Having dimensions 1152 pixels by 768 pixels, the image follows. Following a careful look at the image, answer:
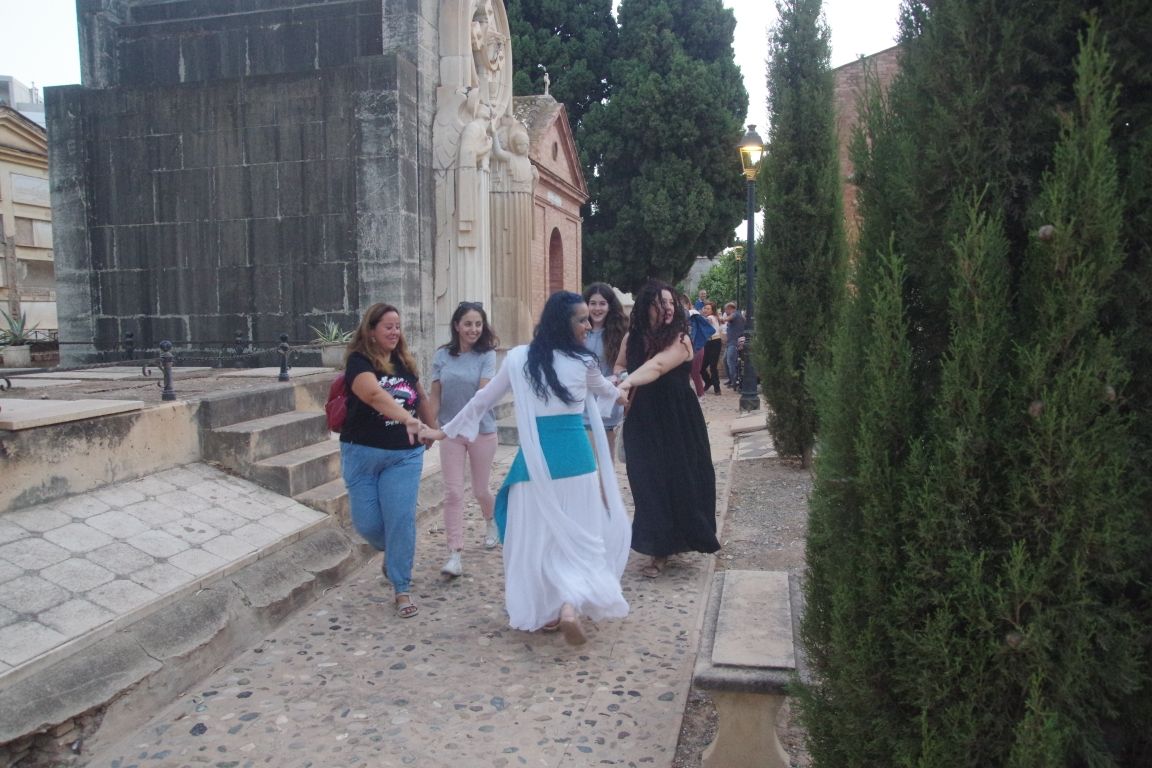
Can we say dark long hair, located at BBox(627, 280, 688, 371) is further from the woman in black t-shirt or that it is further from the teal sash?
the woman in black t-shirt

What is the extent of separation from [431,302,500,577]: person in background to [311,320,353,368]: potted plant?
2.75m

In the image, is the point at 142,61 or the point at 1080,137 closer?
the point at 1080,137

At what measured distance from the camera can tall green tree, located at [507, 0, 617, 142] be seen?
2947 cm

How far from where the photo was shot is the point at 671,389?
Result: 18.6ft

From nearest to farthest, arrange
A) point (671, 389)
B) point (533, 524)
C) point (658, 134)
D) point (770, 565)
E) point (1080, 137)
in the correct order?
point (1080, 137)
point (533, 524)
point (671, 389)
point (770, 565)
point (658, 134)

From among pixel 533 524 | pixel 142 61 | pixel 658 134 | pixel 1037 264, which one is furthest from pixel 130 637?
pixel 658 134

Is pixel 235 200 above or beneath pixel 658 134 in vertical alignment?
beneath

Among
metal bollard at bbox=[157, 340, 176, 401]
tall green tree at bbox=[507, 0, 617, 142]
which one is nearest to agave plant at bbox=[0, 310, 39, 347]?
metal bollard at bbox=[157, 340, 176, 401]

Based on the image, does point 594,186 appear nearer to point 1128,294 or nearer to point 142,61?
point 142,61

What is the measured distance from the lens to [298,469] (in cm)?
612

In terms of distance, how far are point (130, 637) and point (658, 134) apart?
86.6 feet

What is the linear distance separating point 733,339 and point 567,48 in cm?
1652

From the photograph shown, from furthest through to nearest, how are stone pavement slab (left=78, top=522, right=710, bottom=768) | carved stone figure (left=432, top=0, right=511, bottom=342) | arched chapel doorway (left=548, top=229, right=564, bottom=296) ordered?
arched chapel doorway (left=548, top=229, right=564, bottom=296) → carved stone figure (left=432, top=0, right=511, bottom=342) → stone pavement slab (left=78, top=522, right=710, bottom=768)

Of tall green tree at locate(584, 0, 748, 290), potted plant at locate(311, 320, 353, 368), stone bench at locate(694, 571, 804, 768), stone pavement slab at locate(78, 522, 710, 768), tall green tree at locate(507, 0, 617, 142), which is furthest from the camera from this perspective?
tall green tree at locate(507, 0, 617, 142)
